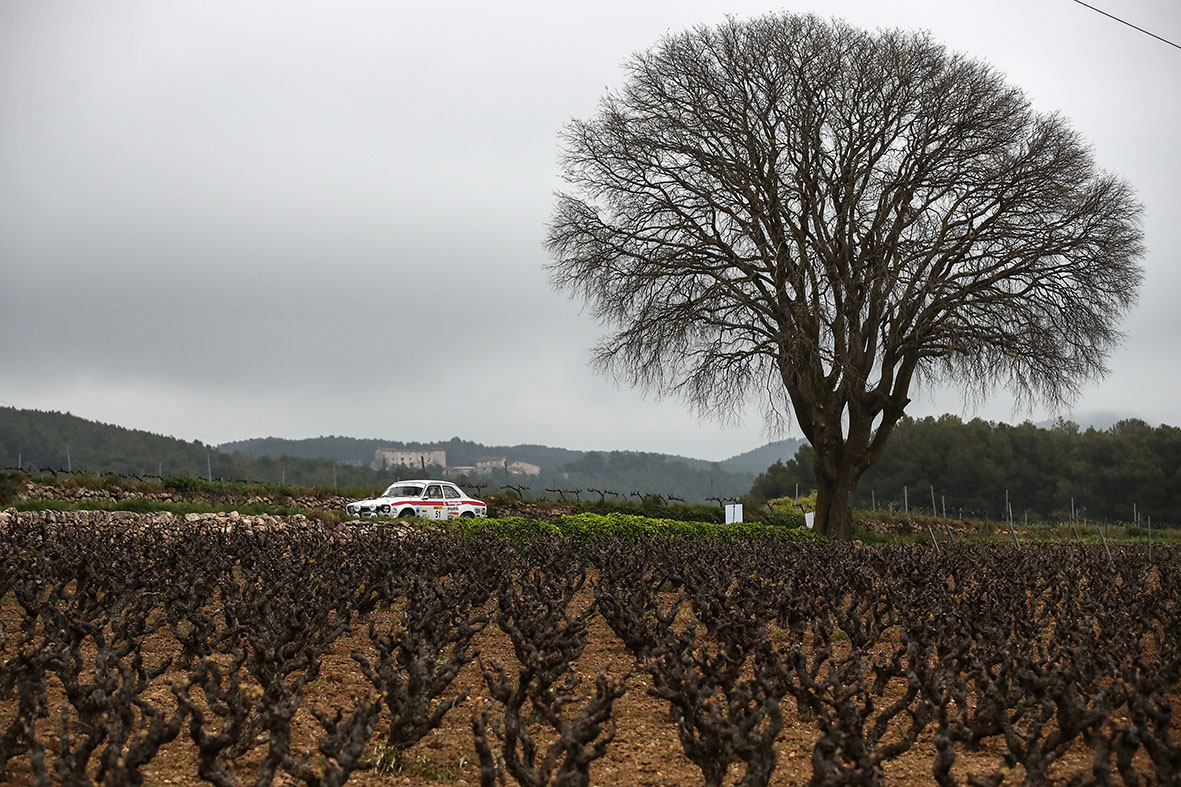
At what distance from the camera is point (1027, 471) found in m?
55.8

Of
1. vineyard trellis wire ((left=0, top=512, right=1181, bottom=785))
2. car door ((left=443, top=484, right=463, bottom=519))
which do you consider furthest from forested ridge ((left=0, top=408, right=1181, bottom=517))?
vineyard trellis wire ((left=0, top=512, right=1181, bottom=785))

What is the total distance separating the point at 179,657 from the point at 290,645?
2.02 metres

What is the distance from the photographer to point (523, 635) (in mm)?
7605

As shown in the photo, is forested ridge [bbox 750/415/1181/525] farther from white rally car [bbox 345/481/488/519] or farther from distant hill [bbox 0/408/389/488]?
white rally car [bbox 345/481/488/519]

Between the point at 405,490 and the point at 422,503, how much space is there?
0.99 metres

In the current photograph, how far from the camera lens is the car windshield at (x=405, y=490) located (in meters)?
25.2

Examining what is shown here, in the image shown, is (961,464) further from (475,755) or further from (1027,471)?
(475,755)

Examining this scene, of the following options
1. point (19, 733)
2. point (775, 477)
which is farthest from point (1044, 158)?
point (775, 477)

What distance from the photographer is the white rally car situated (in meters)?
24.2

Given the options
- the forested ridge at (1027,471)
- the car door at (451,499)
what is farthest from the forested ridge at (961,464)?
the car door at (451,499)

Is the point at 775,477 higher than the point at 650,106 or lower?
lower

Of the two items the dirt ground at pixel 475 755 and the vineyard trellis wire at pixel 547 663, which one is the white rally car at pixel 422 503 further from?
the dirt ground at pixel 475 755

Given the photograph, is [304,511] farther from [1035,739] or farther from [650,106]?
[1035,739]

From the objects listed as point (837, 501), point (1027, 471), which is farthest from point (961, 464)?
point (837, 501)
